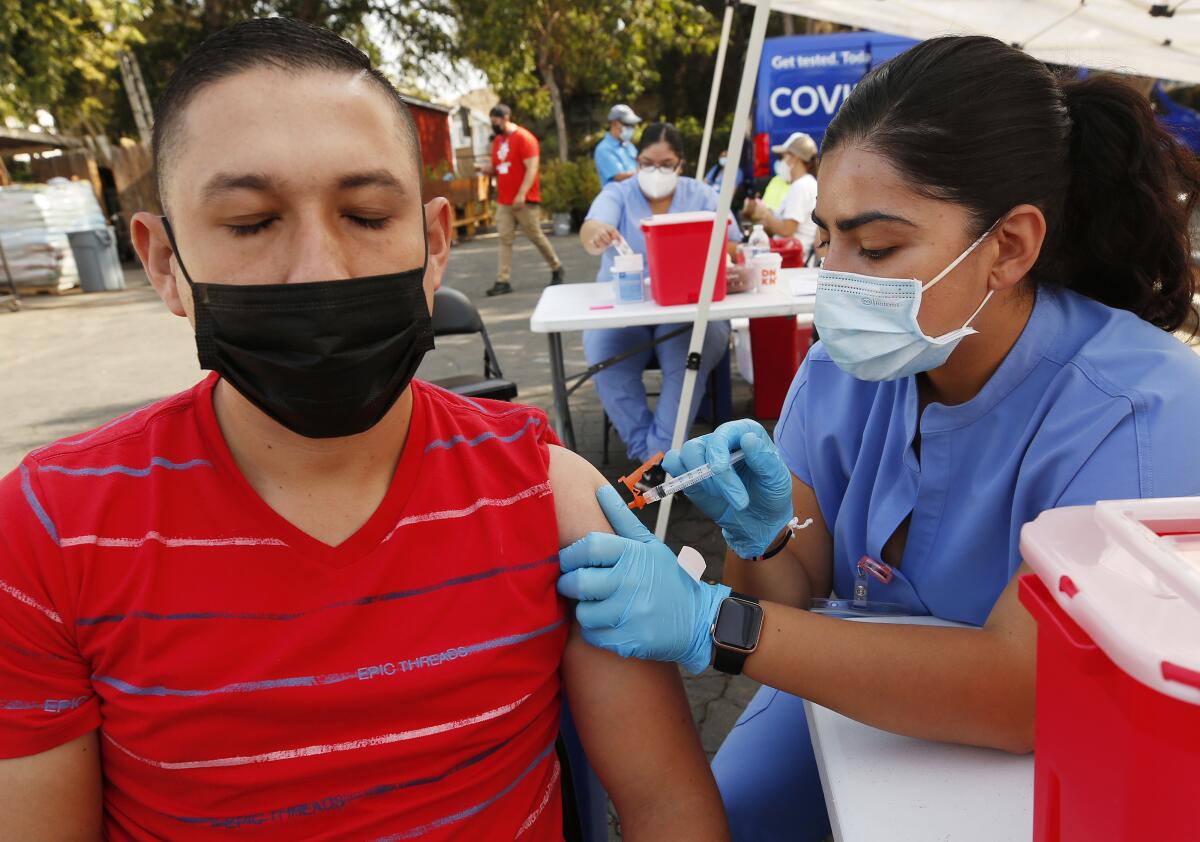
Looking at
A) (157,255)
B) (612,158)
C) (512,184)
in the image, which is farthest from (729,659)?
(512,184)

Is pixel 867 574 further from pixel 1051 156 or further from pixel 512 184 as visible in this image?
pixel 512 184

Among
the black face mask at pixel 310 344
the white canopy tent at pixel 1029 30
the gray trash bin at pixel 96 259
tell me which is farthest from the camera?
the gray trash bin at pixel 96 259

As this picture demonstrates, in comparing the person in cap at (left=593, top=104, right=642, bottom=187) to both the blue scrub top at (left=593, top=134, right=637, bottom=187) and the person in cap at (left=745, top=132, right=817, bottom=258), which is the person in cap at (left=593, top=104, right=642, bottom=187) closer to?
the blue scrub top at (left=593, top=134, right=637, bottom=187)

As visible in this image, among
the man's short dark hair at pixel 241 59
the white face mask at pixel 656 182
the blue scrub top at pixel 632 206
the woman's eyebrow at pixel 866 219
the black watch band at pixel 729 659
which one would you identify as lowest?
the black watch band at pixel 729 659

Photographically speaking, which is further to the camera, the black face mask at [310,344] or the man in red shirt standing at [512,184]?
the man in red shirt standing at [512,184]

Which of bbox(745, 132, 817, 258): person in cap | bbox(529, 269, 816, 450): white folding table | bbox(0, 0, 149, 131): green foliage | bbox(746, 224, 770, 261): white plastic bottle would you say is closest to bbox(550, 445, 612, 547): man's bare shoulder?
bbox(529, 269, 816, 450): white folding table

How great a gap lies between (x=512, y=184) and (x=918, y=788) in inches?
348

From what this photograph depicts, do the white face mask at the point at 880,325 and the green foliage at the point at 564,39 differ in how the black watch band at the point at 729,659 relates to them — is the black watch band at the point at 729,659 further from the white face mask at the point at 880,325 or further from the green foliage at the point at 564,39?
the green foliage at the point at 564,39

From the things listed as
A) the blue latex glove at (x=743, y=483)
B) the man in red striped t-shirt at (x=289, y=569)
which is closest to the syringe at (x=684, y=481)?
the blue latex glove at (x=743, y=483)

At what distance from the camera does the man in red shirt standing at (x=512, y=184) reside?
8992 mm

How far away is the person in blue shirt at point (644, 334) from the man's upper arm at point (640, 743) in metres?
2.77

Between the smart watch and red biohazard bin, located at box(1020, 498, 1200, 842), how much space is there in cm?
47

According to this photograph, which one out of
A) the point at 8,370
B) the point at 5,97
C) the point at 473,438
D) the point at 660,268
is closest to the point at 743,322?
the point at 660,268

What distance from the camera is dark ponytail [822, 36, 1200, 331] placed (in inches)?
49.6
